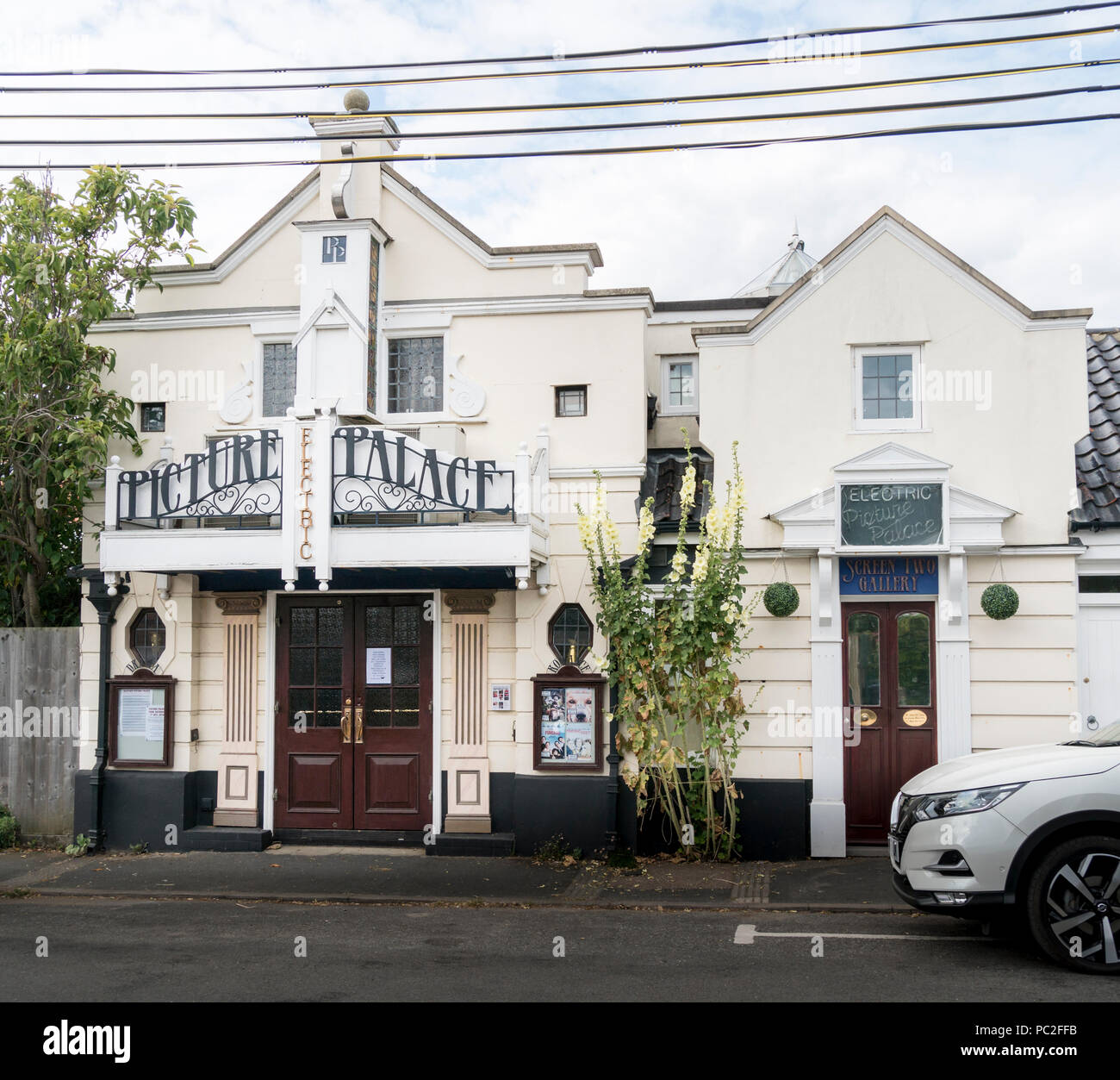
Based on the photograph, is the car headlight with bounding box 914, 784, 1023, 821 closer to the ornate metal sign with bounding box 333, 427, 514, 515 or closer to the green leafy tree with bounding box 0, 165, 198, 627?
the ornate metal sign with bounding box 333, 427, 514, 515

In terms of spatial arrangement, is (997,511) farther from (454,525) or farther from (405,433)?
(405,433)

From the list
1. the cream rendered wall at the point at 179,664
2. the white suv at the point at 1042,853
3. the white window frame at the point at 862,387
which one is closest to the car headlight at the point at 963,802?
the white suv at the point at 1042,853

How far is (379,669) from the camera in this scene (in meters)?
12.1

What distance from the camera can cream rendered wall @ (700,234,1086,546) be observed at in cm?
1122

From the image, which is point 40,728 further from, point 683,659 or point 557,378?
point 683,659

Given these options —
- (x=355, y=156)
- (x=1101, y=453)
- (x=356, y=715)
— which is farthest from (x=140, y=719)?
(x=1101, y=453)

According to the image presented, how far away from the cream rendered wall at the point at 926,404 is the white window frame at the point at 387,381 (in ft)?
8.66

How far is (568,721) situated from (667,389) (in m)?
3.96

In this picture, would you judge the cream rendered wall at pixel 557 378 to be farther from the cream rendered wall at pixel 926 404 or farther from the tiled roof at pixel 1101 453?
the tiled roof at pixel 1101 453

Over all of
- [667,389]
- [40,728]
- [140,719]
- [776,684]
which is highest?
[667,389]

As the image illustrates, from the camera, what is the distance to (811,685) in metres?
11.4

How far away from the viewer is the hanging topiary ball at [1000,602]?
431 inches

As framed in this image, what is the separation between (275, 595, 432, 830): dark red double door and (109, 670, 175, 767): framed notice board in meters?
1.12
